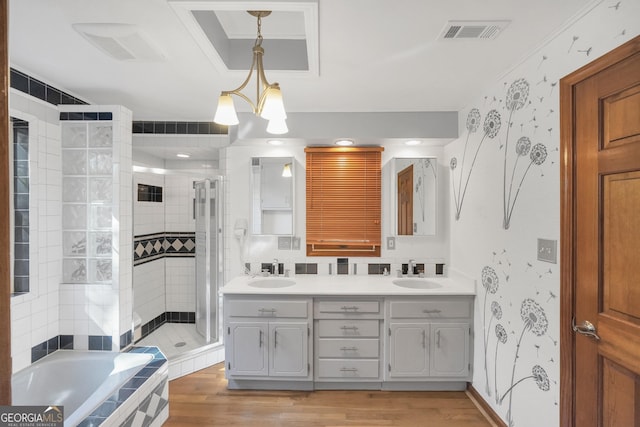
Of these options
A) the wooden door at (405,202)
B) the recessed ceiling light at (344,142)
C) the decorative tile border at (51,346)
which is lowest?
the decorative tile border at (51,346)

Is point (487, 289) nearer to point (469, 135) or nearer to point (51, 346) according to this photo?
point (469, 135)

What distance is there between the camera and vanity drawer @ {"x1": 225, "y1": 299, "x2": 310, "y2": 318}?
256 centimetres

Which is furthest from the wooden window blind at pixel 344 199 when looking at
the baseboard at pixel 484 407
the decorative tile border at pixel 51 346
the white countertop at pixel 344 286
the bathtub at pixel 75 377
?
the decorative tile border at pixel 51 346

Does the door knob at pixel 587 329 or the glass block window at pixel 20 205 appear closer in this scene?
the door knob at pixel 587 329

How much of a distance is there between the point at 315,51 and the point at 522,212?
59.4 inches

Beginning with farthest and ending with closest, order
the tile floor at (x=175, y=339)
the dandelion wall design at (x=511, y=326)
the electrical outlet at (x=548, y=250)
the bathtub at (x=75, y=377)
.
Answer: the tile floor at (x=175, y=339), the bathtub at (x=75, y=377), the dandelion wall design at (x=511, y=326), the electrical outlet at (x=548, y=250)

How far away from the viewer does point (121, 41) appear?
1658 millimetres

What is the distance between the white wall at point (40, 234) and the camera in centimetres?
209

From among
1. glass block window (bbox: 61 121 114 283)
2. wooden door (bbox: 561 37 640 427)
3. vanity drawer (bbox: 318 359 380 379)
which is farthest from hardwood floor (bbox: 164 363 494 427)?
glass block window (bbox: 61 121 114 283)

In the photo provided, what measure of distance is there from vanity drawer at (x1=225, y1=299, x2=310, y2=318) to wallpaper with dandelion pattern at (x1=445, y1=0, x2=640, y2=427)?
1384mm

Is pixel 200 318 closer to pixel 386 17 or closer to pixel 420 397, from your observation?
pixel 420 397

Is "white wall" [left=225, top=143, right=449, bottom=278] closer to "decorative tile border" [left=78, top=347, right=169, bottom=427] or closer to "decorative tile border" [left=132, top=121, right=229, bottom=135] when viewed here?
"decorative tile border" [left=132, top=121, right=229, bottom=135]

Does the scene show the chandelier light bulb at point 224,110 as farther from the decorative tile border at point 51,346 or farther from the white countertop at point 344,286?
the decorative tile border at point 51,346

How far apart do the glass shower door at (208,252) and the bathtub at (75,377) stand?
0.86 metres
